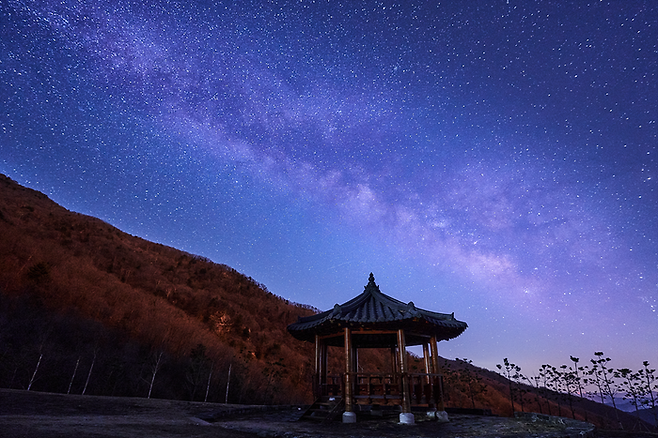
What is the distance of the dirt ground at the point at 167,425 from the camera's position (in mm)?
8688

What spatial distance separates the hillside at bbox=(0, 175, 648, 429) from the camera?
26234 mm

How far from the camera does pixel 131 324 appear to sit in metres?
38.8

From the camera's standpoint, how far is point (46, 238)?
174 ft

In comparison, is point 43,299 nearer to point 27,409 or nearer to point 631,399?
point 27,409

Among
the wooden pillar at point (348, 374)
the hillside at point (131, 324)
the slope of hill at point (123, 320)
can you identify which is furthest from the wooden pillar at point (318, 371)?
the hillside at point (131, 324)

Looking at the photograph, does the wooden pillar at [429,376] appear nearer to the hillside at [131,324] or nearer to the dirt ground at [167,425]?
the dirt ground at [167,425]

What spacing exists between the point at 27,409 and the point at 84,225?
70503mm

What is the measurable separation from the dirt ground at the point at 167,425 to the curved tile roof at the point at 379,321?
371cm

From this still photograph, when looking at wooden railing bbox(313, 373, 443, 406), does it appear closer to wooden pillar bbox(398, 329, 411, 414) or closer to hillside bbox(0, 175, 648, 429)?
wooden pillar bbox(398, 329, 411, 414)

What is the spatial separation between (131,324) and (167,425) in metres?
33.2

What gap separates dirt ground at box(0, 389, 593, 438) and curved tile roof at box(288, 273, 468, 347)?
Answer: 371 cm

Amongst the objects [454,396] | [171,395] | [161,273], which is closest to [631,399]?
[454,396]

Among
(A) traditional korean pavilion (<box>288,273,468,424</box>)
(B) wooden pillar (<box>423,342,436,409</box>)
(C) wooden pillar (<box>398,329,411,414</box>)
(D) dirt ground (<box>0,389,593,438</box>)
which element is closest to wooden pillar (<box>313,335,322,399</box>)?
(A) traditional korean pavilion (<box>288,273,468,424</box>)

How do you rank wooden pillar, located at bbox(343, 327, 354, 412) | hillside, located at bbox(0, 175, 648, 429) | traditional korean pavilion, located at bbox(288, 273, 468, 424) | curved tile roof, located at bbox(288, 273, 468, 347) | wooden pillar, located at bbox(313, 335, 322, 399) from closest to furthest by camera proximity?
wooden pillar, located at bbox(343, 327, 354, 412), traditional korean pavilion, located at bbox(288, 273, 468, 424), curved tile roof, located at bbox(288, 273, 468, 347), wooden pillar, located at bbox(313, 335, 322, 399), hillside, located at bbox(0, 175, 648, 429)
